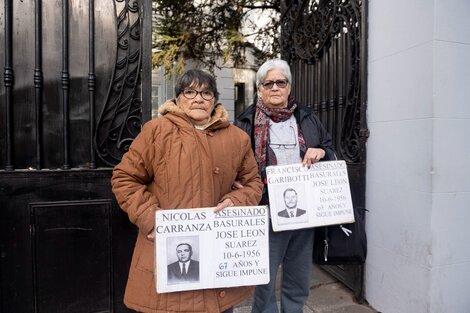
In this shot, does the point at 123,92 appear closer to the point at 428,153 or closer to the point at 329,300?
the point at 428,153

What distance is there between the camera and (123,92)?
2.80 meters

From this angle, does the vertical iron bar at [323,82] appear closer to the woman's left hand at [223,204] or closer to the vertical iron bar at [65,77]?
the woman's left hand at [223,204]

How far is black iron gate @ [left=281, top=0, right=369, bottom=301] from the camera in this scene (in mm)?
3236

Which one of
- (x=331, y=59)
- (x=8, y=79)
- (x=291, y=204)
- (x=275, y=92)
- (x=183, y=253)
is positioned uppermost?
(x=331, y=59)

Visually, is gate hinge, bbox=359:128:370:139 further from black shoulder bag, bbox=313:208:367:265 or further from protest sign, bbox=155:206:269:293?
protest sign, bbox=155:206:269:293

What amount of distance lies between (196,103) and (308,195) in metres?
0.90

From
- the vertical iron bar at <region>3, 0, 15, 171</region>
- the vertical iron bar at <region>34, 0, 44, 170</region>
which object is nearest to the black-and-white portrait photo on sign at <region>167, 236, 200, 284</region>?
the vertical iron bar at <region>34, 0, 44, 170</region>

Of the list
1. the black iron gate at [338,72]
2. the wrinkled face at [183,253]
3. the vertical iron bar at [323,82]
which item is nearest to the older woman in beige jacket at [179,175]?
the wrinkled face at [183,253]

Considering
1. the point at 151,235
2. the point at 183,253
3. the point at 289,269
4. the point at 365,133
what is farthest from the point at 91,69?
the point at 365,133

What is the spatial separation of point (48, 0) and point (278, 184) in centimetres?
222

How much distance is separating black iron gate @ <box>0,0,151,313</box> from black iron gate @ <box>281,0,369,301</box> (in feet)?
6.29

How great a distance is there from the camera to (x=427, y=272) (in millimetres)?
2533

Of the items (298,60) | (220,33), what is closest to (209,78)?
(298,60)

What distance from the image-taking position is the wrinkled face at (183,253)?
170 centimetres
